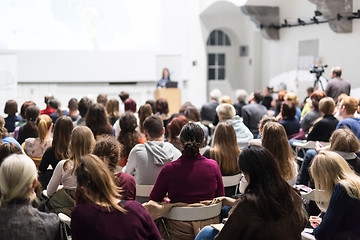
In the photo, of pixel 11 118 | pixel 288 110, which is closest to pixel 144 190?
pixel 288 110

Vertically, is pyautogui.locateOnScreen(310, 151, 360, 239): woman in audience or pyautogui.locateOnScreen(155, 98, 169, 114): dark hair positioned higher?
pyautogui.locateOnScreen(155, 98, 169, 114): dark hair

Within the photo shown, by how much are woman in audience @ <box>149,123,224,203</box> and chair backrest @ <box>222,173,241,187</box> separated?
65 cm

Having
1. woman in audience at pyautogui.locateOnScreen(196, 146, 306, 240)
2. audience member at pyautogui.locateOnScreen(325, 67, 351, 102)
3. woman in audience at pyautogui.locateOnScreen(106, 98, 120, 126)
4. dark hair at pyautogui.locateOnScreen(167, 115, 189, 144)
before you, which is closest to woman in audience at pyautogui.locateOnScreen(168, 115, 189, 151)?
dark hair at pyautogui.locateOnScreen(167, 115, 189, 144)

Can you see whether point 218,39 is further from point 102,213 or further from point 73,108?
point 102,213

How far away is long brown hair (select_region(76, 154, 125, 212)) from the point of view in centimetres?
236

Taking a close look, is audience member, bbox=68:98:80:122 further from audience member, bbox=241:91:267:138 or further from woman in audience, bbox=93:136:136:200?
woman in audience, bbox=93:136:136:200

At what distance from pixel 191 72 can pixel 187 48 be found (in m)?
0.76

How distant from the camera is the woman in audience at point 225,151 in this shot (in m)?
4.14

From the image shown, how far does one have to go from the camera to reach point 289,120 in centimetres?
632

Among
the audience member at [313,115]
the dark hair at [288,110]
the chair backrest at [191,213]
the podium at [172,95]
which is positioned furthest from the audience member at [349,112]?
the podium at [172,95]

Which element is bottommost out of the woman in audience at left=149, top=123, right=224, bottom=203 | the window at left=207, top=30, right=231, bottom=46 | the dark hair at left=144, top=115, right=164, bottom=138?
the woman in audience at left=149, top=123, right=224, bottom=203

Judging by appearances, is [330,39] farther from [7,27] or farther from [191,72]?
[7,27]

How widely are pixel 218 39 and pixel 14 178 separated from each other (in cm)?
1316

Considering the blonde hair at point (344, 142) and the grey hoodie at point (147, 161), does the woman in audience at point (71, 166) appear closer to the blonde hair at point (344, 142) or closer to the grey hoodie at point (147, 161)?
the grey hoodie at point (147, 161)
